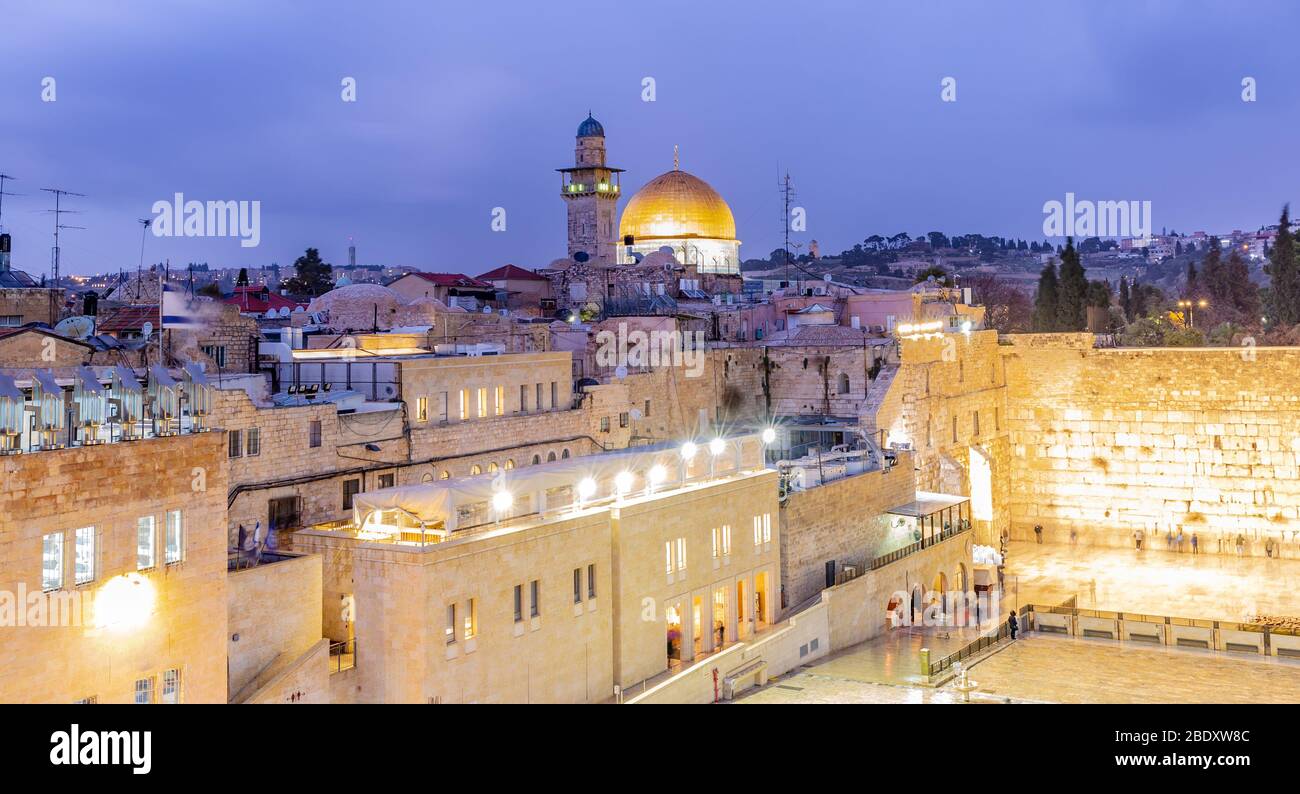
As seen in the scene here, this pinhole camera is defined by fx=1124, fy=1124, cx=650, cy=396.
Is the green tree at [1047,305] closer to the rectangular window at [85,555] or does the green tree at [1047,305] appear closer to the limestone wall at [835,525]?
the limestone wall at [835,525]

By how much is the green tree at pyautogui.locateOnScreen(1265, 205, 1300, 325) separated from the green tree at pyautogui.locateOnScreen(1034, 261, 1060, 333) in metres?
9.14

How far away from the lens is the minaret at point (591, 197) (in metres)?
66.8

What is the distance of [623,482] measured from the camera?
19.6 meters

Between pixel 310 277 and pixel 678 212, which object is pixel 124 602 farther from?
pixel 310 277

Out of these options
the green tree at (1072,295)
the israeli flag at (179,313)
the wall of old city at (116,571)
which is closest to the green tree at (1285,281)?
the green tree at (1072,295)

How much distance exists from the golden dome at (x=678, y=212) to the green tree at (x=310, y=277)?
22.6 metres

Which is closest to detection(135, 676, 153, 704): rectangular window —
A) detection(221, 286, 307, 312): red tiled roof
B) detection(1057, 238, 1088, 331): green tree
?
detection(221, 286, 307, 312): red tiled roof

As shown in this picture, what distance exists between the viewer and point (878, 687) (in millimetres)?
19797

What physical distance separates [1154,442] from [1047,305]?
19.4 m

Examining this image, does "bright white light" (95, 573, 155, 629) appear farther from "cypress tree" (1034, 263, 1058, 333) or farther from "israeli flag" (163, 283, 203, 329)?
"cypress tree" (1034, 263, 1058, 333)

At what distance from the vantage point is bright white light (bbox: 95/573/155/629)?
13.1 meters

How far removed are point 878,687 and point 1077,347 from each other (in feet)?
74.3
